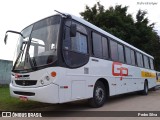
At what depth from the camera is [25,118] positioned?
641 cm

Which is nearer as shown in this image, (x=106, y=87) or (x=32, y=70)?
(x=32, y=70)

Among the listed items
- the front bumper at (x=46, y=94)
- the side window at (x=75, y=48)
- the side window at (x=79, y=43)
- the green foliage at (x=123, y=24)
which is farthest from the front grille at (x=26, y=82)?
the green foliage at (x=123, y=24)

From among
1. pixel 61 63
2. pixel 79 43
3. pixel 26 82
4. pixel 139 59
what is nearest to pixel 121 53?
pixel 139 59

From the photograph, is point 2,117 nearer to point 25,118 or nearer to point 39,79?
point 25,118

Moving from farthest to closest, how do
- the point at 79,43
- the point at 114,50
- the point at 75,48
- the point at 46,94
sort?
the point at 114,50
the point at 79,43
the point at 75,48
the point at 46,94

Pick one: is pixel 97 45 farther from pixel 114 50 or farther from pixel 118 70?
pixel 118 70

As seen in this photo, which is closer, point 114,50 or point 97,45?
point 97,45

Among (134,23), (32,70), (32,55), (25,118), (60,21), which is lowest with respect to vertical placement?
(25,118)

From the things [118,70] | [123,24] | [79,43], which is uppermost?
[123,24]

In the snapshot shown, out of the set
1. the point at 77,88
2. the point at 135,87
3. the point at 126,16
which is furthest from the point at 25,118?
the point at 126,16

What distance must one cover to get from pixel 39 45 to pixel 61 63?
3.09ft

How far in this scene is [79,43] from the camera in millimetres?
7520

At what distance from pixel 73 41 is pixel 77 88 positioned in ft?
4.96

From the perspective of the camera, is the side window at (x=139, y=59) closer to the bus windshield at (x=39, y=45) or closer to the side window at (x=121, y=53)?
the side window at (x=121, y=53)
